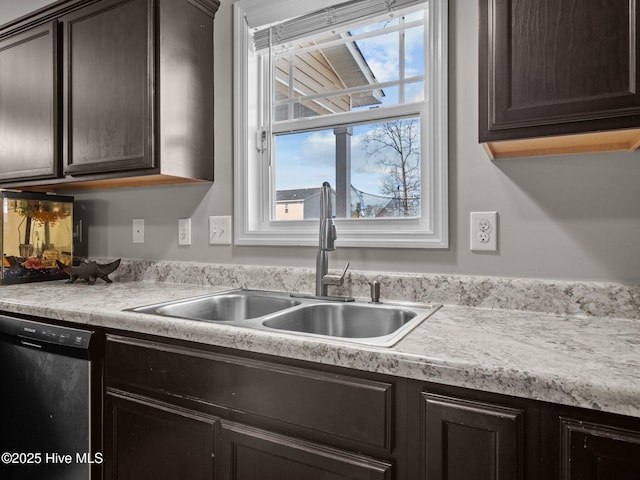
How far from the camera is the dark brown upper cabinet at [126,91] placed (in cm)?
162

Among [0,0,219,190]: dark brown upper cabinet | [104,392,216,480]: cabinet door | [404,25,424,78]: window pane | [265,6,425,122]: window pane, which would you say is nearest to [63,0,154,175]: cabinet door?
[0,0,219,190]: dark brown upper cabinet

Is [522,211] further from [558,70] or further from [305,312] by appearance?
[305,312]

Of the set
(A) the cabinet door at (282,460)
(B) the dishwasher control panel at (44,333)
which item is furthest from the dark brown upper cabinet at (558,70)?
(B) the dishwasher control panel at (44,333)

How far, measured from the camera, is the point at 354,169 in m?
1.71

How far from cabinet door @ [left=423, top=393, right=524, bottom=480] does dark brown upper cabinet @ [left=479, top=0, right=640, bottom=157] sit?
2.15 feet

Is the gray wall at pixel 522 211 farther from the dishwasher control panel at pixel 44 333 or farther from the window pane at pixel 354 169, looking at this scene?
the dishwasher control panel at pixel 44 333

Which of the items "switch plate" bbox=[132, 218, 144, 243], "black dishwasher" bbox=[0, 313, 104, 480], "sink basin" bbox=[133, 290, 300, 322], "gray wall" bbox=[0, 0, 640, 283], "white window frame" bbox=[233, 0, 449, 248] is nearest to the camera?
"gray wall" bbox=[0, 0, 640, 283]

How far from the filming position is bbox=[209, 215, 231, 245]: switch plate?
183 centimetres

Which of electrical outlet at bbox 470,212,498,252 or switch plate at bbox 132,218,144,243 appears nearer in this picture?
electrical outlet at bbox 470,212,498,252

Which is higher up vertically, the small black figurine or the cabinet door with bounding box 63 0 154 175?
the cabinet door with bounding box 63 0 154 175

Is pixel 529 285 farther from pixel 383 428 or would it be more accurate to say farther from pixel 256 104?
pixel 256 104

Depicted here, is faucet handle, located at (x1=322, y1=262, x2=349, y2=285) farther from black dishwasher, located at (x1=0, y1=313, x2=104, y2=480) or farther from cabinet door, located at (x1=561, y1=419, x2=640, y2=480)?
cabinet door, located at (x1=561, y1=419, x2=640, y2=480)

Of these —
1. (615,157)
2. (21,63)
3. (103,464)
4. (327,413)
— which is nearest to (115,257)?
(21,63)

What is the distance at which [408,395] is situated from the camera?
829mm
